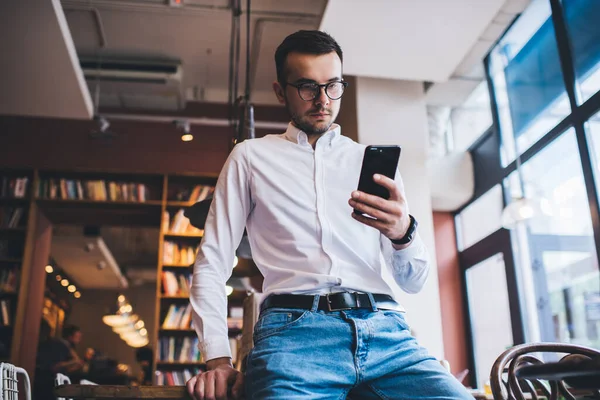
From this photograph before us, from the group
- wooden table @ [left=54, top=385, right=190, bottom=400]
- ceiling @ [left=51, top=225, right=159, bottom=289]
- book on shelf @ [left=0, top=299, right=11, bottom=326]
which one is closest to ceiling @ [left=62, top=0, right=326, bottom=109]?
book on shelf @ [left=0, top=299, right=11, bottom=326]

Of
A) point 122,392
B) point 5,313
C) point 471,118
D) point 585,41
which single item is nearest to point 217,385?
point 122,392

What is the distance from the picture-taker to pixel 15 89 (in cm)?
562

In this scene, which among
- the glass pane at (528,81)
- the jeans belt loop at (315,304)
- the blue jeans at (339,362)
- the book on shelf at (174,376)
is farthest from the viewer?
the book on shelf at (174,376)

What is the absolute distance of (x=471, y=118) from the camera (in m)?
7.51

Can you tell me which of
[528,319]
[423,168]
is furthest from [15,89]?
[528,319]

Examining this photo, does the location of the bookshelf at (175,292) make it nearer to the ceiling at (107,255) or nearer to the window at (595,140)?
the ceiling at (107,255)

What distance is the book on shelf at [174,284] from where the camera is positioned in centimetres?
618

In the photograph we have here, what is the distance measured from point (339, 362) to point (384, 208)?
34cm

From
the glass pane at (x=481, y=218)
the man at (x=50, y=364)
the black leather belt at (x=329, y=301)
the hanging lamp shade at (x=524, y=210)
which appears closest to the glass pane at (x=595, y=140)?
the hanging lamp shade at (x=524, y=210)

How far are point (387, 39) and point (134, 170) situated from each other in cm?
317

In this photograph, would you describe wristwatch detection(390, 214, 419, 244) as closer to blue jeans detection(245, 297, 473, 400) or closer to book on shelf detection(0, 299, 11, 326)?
blue jeans detection(245, 297, 473, 400)

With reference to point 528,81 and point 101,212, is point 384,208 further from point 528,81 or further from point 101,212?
point 101,212

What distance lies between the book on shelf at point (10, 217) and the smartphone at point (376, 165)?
19.4 feet

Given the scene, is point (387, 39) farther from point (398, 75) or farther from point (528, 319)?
point (528, 319)
